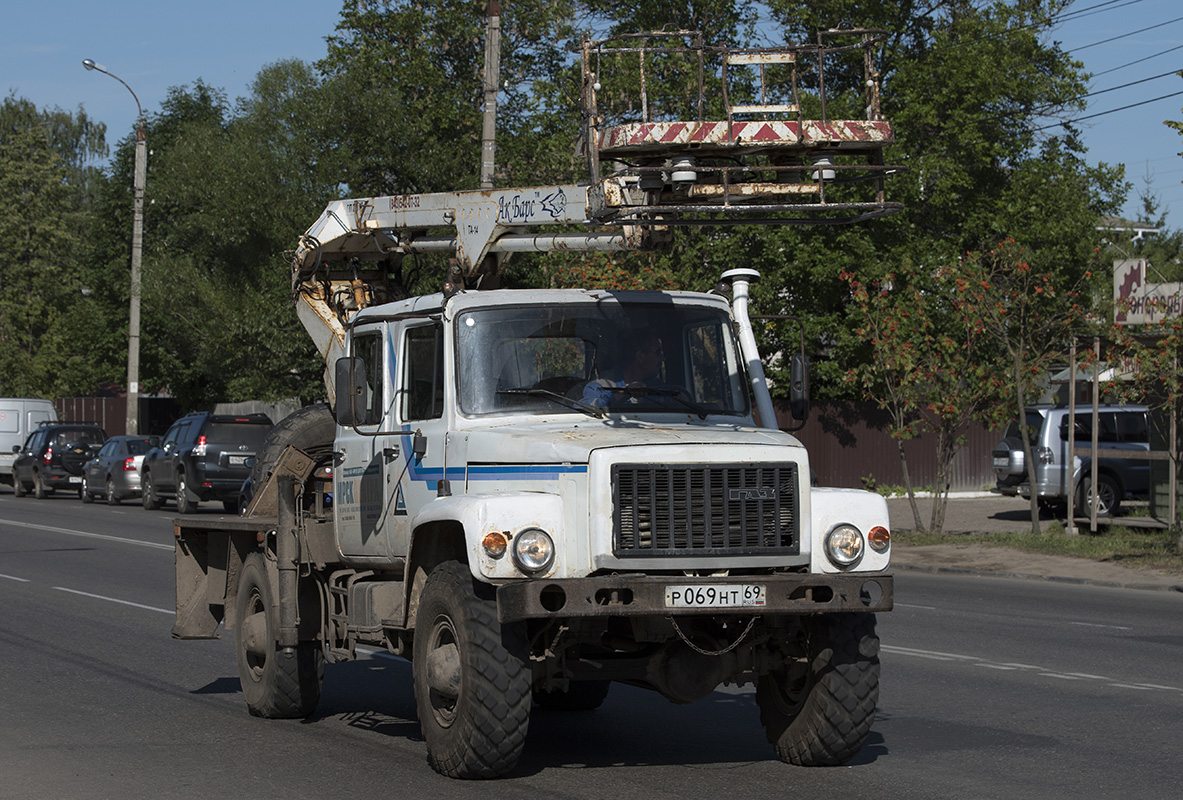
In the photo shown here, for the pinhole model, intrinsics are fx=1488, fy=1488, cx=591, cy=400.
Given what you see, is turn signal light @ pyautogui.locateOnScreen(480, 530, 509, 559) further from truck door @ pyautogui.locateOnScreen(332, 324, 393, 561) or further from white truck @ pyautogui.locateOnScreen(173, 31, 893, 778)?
truck door @ pyautogui.locateOnScreen(332, 324, 393, 561)

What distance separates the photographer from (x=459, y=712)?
6898 millimetres

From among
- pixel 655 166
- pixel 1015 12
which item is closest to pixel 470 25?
pixel 1015 12

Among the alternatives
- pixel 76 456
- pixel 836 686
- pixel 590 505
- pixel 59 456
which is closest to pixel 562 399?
pixel 590 505

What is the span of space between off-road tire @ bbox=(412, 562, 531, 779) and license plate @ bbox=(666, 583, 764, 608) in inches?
29.3

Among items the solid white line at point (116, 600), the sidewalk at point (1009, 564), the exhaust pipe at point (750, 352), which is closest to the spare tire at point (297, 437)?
the exhaust pipe at point (750, 352)

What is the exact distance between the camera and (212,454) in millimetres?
28375

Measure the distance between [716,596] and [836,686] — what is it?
93 cm

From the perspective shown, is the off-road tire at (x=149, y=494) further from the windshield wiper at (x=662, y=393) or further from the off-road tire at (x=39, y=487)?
the windshield wiper at (x=662, y=393)

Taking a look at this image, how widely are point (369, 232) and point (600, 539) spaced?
477 cm

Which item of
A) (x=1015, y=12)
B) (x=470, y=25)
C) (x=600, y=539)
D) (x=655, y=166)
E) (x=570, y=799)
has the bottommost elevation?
(x=570, y=799)

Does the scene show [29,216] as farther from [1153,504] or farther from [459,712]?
[459,712]

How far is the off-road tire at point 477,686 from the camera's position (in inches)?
265

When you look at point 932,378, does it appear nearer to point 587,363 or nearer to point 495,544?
point 587,363

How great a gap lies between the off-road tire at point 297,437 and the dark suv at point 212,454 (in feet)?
58.3
